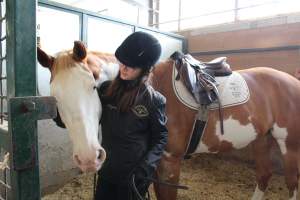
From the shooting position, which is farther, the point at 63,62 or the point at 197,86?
the point at 197,86

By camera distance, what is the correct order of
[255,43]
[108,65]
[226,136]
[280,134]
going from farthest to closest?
1. [255,43]
2. [280,134]
3. [226,136]
4. [108,65]

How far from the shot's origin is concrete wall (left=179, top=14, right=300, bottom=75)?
251 centimetres

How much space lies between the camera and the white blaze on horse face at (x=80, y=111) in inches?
31.5

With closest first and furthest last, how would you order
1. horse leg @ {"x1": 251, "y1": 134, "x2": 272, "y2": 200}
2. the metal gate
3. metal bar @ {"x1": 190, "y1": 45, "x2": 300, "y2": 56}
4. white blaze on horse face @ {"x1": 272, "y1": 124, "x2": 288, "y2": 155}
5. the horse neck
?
the metal gate
the horse neck
white blaze on horse face @ {"x1": 272, "y1": 124, "x2": 288, "y2": 155}
horse leg @ {"x1": 251, "y1": 134, "x2": 272, "y2": 200}
metal bar @ {"x1": 190, "y1": 45, "x2": 300, "y2": 56}

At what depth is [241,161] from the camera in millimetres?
2752

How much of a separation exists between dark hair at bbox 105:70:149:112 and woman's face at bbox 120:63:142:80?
11mm

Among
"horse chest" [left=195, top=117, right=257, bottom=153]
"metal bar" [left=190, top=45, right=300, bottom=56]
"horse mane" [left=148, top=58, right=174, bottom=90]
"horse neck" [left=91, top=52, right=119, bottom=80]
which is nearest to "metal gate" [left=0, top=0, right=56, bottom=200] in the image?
"horse neck" [left=91, top=52, right=119, bottom=80]

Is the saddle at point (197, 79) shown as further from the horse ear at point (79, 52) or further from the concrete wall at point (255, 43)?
the concrete wall at point (255, 43)

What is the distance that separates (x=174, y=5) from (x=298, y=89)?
3181mm

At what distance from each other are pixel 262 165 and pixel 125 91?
1508 mm

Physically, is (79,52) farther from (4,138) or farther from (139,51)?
(4,138)

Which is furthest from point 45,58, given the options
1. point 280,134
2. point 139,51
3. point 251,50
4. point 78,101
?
point 251,50

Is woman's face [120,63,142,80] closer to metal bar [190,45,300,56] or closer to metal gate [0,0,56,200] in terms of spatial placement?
metal gate [0,0,56,200]

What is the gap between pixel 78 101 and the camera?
0.83 meters
